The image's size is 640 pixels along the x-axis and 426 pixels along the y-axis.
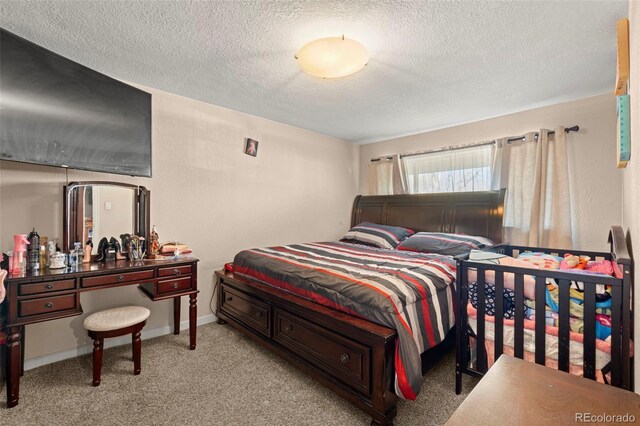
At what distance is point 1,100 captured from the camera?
5.50 ft

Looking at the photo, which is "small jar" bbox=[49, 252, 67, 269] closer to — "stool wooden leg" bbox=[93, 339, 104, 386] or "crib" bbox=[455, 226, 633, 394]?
"stool wooden leg" bbox=[93, 339, 104, 386]

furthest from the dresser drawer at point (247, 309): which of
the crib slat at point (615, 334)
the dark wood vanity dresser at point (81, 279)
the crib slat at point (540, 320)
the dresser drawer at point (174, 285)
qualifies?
the crib slat at point (615, 334)

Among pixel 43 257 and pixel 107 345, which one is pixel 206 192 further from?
pixel 107 345

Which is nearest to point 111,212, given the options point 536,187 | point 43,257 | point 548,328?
point 43,257

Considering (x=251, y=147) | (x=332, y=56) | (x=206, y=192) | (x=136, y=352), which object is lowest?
(x=136, y=352)

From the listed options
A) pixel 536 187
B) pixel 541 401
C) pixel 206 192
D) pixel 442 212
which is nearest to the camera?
pixel 541 401

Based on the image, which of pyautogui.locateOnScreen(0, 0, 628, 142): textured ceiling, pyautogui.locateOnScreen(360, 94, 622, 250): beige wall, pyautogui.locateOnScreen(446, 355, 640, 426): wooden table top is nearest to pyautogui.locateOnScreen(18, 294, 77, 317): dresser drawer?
pyautogui.locateOnScreen(0, 0, 628, 142): textured ceiling

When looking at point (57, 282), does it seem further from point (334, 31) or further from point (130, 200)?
point (334, 31)

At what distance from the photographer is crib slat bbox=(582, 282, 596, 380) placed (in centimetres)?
153

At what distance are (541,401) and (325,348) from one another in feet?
4.67

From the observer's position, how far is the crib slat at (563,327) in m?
1.60

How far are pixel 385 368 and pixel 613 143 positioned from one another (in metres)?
3.08

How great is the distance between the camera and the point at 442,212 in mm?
3781

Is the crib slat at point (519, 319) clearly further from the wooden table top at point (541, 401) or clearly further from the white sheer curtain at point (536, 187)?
the white sheer curtain at point (536, 187)
